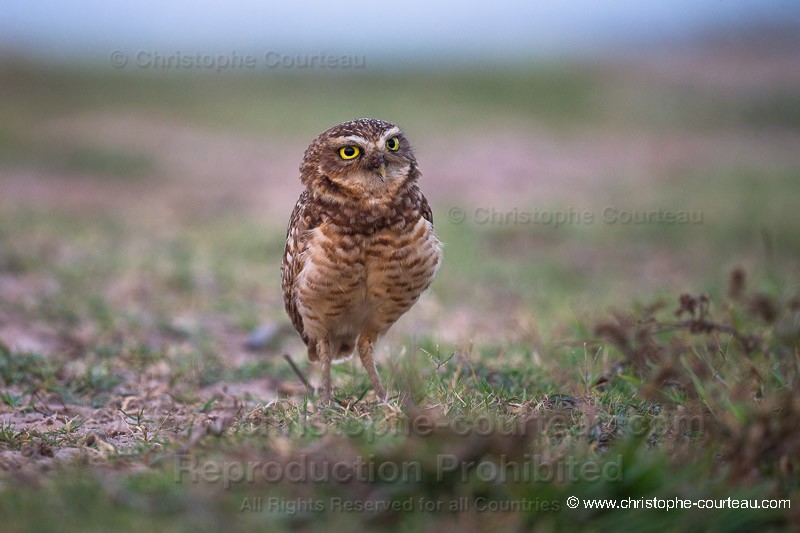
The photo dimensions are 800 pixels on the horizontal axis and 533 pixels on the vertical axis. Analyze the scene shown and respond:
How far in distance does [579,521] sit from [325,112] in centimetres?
1492

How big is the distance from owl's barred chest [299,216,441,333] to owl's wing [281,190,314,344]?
10 cm

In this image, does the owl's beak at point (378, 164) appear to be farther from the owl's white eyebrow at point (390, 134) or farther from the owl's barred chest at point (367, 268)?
the owl's barred chest at point (367, 268)

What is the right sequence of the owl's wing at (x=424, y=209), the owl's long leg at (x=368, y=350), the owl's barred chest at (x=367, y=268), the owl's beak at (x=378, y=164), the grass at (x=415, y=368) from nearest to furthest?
the grass at (x=415, y=368)
the owl's barred chest at (x=367, y=268)
the owl's beak at (x=378, y=164)
the owl's wing at (x=424, y=209)
the owl's long leg at (x=368, y=350)

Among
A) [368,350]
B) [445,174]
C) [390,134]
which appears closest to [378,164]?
[390,134]

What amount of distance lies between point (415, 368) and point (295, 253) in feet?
3.00

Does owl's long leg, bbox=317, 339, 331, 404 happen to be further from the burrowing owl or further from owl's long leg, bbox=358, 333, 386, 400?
owl's long leg, bbox=358, 333, 386, 400

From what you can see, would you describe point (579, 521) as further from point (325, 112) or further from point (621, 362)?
point (325, 112)

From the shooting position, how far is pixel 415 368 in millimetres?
4625

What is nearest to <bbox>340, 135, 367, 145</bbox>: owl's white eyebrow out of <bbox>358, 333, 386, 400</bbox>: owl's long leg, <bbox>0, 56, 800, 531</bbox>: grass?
<bbox>358, 333, 386, 400</bbox>: owl's long leg

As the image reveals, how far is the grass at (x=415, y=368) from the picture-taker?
301 cm

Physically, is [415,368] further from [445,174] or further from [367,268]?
[445,174]

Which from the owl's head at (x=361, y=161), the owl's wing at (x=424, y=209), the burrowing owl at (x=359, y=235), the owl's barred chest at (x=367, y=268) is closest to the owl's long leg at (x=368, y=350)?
Result: the burrowing owl at (x=359, y=235)

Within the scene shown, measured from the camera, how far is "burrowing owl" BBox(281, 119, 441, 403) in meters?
4.39

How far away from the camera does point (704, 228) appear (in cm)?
962
